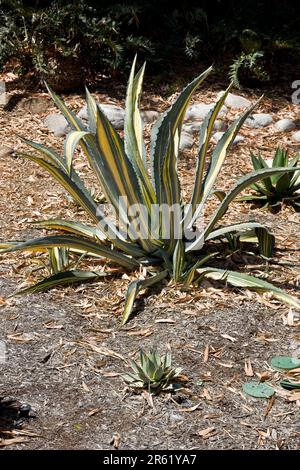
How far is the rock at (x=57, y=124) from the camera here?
6.47 metres

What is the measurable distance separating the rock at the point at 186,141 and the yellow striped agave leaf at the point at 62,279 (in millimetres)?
2240

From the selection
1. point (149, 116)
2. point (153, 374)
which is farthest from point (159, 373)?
point (149, 116)

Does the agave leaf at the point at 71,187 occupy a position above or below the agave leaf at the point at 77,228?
above

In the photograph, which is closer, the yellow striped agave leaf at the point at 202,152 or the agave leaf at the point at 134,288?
the agave leaf at the point at 134,288

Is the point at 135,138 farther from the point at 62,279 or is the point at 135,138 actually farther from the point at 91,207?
the point at 62,279

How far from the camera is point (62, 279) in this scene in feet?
13.9

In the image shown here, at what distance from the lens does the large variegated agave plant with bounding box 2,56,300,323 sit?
4.16 metres

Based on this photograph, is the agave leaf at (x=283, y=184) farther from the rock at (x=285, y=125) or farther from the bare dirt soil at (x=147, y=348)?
the rock at (x=285, y=125)

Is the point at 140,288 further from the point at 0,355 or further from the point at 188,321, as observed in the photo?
the point at 0,355

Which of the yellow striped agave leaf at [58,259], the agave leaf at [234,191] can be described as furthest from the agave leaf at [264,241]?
the yellow striped agave leaf at [58,259]

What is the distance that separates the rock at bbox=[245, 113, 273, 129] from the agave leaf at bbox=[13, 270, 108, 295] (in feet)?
9.29

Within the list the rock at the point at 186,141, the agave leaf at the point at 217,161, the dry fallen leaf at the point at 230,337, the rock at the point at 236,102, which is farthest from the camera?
the rock at the point at 236,102

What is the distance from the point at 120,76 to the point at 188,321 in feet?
12.5
